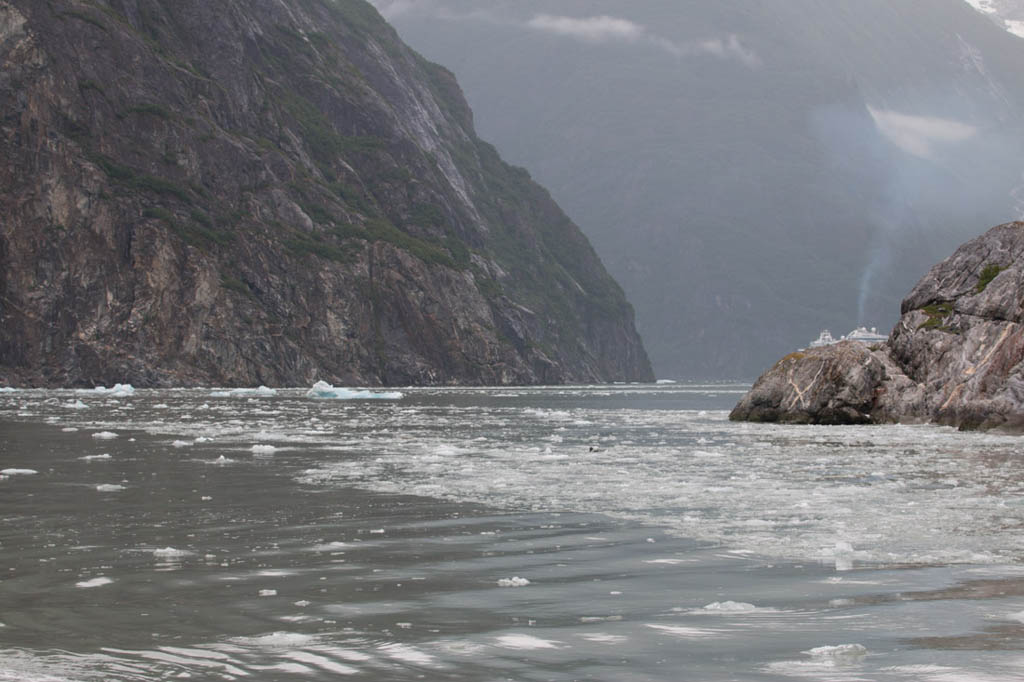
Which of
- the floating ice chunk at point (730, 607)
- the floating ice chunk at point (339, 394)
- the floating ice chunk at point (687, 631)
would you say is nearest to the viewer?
the floating ice chunk at point (687, 631)

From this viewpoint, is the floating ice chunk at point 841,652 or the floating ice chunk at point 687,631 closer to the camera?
the floating ice chunk at point 841,652

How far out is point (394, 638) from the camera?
340 inches

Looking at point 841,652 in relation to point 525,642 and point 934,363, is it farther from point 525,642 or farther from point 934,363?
point 934,363

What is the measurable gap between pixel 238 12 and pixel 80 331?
204ft

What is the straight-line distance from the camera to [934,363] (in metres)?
50.2

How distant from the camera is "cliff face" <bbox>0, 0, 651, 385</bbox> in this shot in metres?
109

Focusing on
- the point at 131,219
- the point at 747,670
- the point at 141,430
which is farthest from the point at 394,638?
the point at 131,219

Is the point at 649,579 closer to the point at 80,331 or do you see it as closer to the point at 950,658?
the point at 950,658

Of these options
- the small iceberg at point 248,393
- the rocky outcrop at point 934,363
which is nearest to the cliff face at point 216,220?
the small iceberg at point 248,393

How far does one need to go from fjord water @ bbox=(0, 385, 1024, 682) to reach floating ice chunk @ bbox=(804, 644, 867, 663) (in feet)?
0.07

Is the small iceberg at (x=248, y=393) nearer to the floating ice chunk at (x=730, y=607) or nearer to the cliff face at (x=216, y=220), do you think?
the cliff face at (x=216, y=220)

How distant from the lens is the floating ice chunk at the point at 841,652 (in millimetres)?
7914

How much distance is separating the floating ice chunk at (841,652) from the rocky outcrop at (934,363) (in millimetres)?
36728

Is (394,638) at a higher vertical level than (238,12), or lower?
lower
